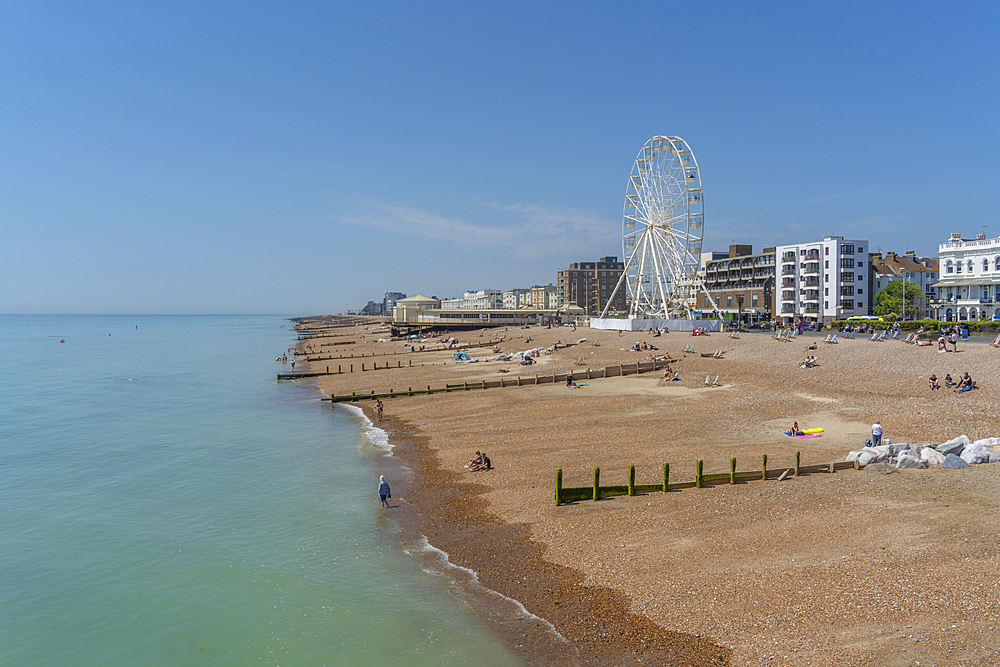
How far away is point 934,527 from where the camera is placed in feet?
44.9

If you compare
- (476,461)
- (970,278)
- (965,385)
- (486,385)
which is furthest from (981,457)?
(970,278)

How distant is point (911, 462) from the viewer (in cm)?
1817

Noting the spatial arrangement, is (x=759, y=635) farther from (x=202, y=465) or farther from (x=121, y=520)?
(x=202, y=465)

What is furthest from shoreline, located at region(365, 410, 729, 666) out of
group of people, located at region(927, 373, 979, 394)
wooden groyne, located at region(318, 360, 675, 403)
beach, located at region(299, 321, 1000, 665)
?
group of people, located at region(927, 373, 979, 394)

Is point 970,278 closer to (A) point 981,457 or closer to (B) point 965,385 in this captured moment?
(B) point 965,385

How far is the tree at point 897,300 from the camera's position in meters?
85.7

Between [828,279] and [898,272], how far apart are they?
13458 mm

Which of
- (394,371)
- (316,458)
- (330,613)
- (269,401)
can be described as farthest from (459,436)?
(394,371)

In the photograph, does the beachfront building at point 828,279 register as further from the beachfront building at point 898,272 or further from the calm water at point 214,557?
the calm water at point 214,557

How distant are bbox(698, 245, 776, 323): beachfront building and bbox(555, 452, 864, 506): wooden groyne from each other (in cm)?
8369

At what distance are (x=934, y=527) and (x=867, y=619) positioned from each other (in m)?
4.84

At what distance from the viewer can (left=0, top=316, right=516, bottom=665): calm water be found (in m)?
12.2

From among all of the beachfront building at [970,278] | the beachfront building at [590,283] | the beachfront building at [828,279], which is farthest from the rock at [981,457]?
the beachfront building at [590,283]

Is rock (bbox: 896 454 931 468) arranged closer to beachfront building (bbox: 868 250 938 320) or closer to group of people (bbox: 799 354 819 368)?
group of people (bbox: 799 354 819 368)
